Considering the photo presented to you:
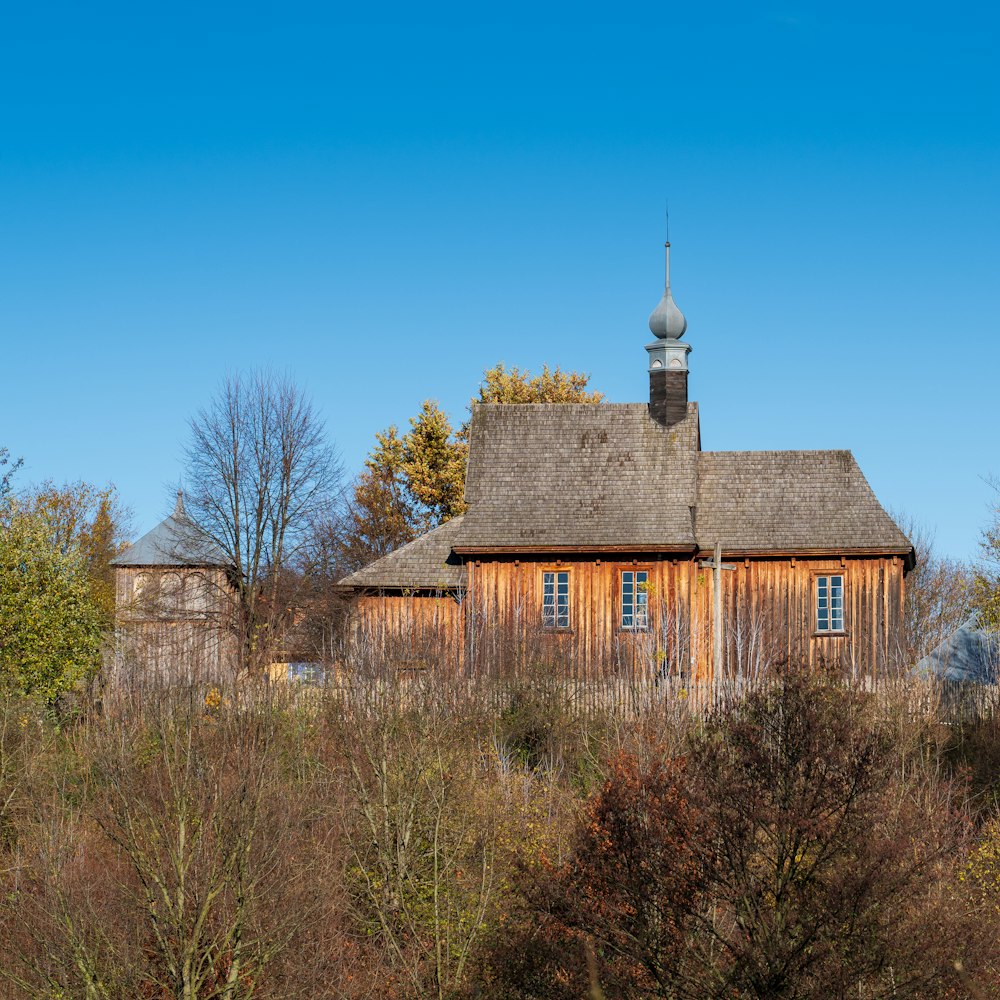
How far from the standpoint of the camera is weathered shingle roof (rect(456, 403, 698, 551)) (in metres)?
32.5

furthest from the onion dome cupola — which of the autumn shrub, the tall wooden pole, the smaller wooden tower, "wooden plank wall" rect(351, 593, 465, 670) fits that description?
the autumn shrub

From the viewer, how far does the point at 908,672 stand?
26203 mm

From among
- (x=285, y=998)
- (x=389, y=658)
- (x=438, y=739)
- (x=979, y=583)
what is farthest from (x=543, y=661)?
(x=979, y=583)

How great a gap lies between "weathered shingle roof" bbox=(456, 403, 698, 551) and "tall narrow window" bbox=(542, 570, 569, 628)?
36.0 inches

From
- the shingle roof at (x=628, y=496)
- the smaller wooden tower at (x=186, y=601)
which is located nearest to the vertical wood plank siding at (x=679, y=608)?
the shingle roof at (x=628, y=496)

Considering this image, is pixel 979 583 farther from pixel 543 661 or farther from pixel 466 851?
pixel 466 851

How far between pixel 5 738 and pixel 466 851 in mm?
9061

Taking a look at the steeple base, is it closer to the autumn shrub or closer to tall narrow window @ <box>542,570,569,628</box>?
tall narrow window @ <box>542,570,569,628</box>

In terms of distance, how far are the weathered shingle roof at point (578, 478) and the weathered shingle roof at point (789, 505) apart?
2.73ft

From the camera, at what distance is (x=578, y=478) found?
113 ft

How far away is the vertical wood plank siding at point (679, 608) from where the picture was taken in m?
30.8

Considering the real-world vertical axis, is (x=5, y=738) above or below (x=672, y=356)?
below

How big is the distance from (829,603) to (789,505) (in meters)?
2.86

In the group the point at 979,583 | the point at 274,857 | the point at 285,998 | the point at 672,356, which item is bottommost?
the point at 285,998
